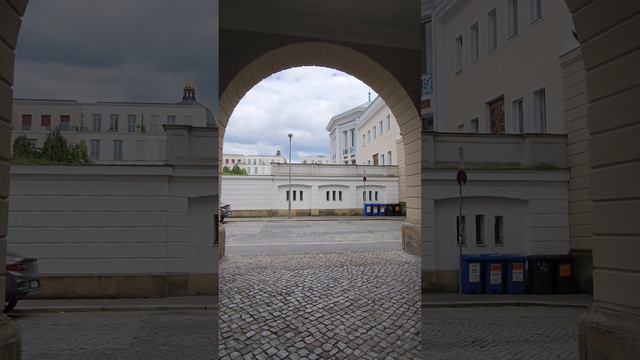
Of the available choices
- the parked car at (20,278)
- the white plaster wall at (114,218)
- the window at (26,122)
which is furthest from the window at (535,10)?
the parked car at (20,278)

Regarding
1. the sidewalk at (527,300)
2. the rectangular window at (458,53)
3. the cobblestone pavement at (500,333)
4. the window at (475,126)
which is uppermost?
the rectangular window at (458,53)

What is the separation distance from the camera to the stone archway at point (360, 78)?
3389mm

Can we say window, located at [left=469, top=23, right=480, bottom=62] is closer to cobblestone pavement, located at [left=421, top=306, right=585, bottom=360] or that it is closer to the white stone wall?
the white stone wall

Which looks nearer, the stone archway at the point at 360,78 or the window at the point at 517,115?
the stone archway at the point at 360,78

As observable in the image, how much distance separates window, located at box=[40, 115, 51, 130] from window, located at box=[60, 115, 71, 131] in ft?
0.30

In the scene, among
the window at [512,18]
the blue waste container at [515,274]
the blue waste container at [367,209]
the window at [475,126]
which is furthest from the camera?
the blue waste container at [367,209]

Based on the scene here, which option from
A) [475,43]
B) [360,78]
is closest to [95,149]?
[360,78]

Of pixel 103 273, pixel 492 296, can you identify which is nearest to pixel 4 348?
pixel 103 273

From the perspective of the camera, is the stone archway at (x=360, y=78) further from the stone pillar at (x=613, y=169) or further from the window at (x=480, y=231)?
the stone pillar at (x=613, y=169)

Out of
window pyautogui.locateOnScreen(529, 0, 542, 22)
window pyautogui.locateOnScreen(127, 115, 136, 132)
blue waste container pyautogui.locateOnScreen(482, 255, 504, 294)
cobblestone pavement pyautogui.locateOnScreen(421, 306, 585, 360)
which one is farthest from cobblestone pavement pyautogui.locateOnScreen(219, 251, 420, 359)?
window pyautogui.locateOnScreen(529, 0, 542, 22)

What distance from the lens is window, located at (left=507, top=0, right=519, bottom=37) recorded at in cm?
550

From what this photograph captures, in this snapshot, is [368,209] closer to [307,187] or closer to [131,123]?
[307,187]

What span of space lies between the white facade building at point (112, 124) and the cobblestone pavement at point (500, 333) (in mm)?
2995

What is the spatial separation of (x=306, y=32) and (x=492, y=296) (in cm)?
469
